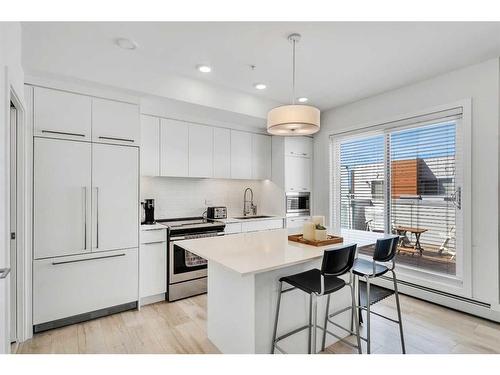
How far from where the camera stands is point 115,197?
286 cm

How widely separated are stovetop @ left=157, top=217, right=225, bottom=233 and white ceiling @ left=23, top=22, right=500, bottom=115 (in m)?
1.53

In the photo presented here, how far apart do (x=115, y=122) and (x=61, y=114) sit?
0.46m

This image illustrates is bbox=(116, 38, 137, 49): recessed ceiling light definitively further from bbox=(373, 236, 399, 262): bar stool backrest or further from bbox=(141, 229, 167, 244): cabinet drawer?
bbox=(373, 236, 399, 262): bar stool backrest

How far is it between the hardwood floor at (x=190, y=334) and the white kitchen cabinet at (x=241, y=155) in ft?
6.62


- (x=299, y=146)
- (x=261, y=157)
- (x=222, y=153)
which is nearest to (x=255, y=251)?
(x=222, y=153)

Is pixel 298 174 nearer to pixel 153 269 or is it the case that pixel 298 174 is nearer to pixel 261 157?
pixel 261 157

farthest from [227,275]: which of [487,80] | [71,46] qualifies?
[487,80]

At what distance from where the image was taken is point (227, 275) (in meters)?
2.09

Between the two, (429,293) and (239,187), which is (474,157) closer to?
(429,293)

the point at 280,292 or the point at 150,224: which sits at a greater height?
the point at 150,224

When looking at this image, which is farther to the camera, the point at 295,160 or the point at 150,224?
the point at 295,160

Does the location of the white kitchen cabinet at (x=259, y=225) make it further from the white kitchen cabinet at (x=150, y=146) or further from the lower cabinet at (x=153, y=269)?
the white kitchen cabinet at (x=150, y=146)
